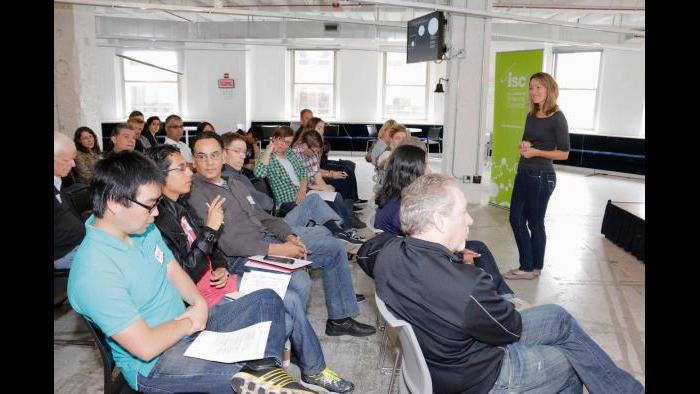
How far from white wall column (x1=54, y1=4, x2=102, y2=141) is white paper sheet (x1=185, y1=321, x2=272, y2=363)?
16.0 ft

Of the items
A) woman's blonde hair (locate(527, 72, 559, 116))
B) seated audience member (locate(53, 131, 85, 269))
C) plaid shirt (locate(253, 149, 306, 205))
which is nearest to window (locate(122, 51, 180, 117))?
plaid shirt (locate(253, 149, 306, 205))

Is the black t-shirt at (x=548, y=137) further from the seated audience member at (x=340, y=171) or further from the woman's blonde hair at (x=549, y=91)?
the seated audience member at (x=340, y=171)

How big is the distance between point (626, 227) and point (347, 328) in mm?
3363

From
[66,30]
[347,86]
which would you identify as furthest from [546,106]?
[347,86]

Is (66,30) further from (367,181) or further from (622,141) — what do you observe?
(622,141)

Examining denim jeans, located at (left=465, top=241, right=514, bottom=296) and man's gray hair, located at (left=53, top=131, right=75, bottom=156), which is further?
man's gray hair, located at (left=53, top=131, right=75, bottom=156)

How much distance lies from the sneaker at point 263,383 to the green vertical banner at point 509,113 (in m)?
5.42

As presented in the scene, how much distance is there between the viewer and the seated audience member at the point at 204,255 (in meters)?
2.28

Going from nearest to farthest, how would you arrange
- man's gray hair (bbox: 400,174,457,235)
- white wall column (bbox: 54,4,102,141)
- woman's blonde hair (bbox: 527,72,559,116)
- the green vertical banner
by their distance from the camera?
1. man's gray hair (bbox: 400,174,457,235)
2. woman's blonde hair (bbox: 527,72,559,116)
3. white wall column (bbox: 54,4,102,141)
4. the green vertical banner

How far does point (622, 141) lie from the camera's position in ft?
34.8

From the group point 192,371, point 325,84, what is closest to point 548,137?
point 192,371

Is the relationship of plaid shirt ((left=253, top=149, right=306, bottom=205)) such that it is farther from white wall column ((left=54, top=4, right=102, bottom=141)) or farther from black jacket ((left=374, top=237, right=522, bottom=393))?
black jacket ((left=374, top=237, right=522, bottom=393))

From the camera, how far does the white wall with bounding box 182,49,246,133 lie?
512 inches

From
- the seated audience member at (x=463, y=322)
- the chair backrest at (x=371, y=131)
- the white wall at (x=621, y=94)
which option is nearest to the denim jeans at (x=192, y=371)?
the seated audience member at (x=463, y=322)
